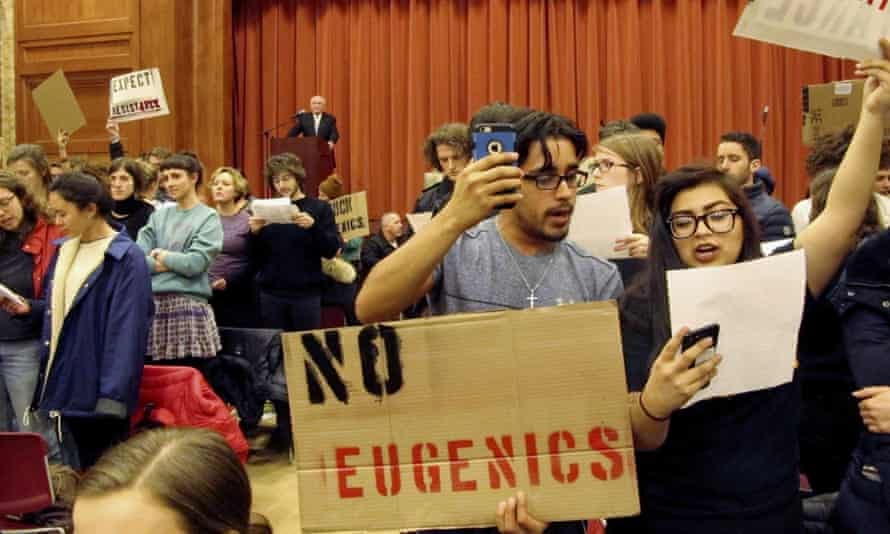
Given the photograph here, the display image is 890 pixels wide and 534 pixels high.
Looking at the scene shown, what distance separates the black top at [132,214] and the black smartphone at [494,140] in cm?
357

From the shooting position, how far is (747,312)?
142 centimetres

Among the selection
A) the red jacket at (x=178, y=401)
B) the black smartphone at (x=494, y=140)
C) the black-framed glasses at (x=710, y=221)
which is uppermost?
the black smartphone at (x=494, y=140)

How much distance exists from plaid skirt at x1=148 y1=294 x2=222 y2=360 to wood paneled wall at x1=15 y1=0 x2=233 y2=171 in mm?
4838

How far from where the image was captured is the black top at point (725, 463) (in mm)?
1503

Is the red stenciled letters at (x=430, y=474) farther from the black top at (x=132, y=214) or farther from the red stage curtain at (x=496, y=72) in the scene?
the red stage curtain at (x=496, y=72)

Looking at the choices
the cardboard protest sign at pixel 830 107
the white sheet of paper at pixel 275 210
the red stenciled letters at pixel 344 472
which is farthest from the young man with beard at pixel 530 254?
the white sheet of paper at pixel 275 210

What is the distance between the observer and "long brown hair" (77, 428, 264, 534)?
111 centimetres

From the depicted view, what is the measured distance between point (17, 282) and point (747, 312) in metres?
3.26

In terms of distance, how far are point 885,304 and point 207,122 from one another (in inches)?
321

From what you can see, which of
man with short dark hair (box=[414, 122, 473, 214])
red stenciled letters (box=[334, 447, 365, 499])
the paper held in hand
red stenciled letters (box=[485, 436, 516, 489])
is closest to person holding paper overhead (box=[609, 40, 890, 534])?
red stenciled letters (box=[485, 436, 516, 489])

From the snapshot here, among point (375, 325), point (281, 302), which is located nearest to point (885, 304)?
point (375, 325)

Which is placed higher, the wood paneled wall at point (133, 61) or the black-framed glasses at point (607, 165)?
the wood paneled wall at point (133, 61)

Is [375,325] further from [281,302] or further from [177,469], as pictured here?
[281,302]

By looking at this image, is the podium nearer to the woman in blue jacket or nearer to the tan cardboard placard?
the tan cardboard placard
